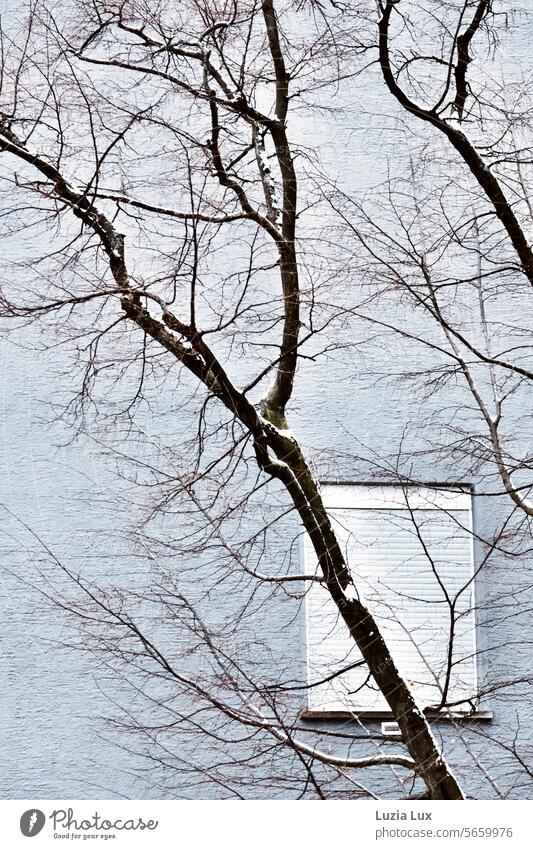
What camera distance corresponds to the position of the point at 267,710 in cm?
331

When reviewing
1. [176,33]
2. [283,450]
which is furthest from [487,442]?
[176,33]

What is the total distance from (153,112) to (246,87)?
0.73 ft
